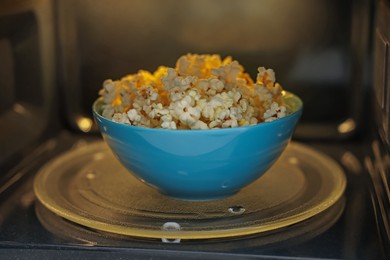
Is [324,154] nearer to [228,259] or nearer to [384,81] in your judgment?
[384,81]

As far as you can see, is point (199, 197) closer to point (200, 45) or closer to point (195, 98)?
point (195, 98)

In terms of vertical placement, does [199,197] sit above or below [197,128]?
below

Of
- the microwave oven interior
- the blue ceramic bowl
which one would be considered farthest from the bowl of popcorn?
the microwave oven interior

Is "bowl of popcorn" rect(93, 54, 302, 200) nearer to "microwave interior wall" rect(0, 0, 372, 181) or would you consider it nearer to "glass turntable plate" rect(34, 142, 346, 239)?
"glass turntable plate" rect(34, 142, 346, 239)

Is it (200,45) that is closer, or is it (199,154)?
(199,154)

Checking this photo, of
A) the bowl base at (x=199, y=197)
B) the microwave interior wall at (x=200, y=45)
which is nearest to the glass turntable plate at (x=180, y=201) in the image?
the bowl base at (x=199, y=197)

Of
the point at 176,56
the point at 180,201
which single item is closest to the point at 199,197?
the point at 180,201
